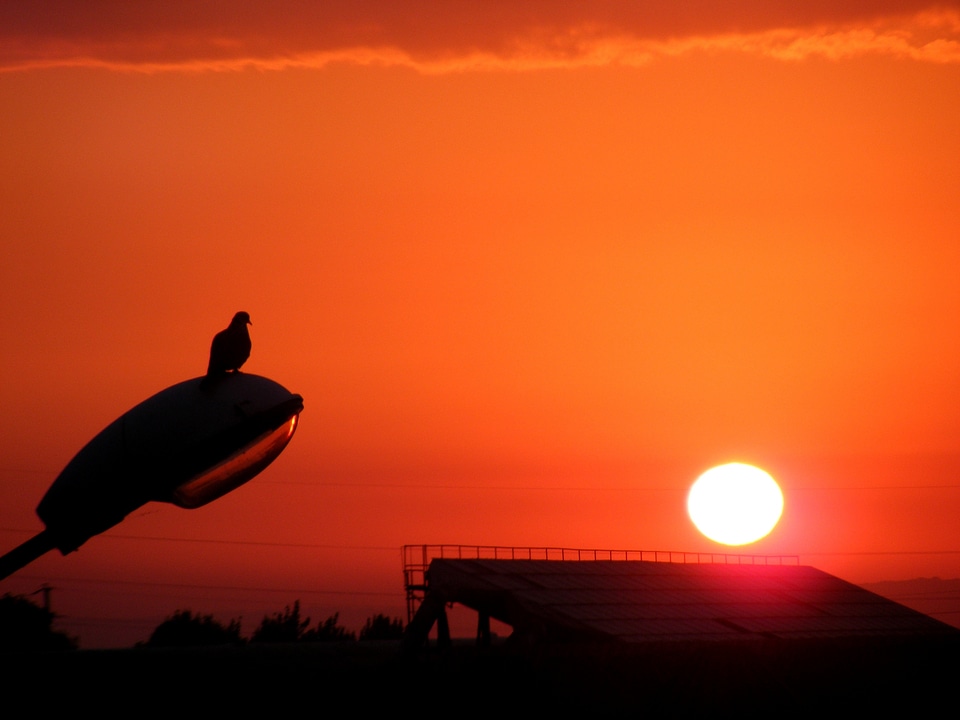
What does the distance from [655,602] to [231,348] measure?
2783 cm

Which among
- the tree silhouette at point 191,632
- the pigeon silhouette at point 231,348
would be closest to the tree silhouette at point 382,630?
the tree silhouette at point 191,632

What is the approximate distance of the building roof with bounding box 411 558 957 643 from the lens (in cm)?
3272

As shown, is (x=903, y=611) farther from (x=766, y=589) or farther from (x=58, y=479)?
(x=58, y=479)

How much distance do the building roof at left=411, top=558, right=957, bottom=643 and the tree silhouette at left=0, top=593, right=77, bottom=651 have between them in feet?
116

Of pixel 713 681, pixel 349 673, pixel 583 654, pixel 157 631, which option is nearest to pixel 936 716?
pixel 713 681

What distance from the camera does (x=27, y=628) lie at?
218 feet

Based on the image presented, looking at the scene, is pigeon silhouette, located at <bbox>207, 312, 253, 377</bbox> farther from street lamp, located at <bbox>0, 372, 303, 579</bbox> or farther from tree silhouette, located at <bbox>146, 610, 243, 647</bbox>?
tree silhouette, located at <bbox>146, 610, 243, 647</bbox>

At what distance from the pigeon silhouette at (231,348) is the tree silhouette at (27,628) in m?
55.0

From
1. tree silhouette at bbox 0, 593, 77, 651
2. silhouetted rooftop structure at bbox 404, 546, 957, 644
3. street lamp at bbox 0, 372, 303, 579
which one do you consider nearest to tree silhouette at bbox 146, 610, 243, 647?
tree silhouette at bbox 0, 593, 77, 651

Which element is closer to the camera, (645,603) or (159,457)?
(159,457)

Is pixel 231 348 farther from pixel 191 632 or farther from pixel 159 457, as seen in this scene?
pixel 191 632

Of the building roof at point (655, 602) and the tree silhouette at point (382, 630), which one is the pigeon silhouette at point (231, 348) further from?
the tree silhouette at point (382, 630)

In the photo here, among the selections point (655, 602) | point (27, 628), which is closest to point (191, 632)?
point (27, 628)

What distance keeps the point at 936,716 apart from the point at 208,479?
32245 millimetres
